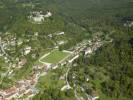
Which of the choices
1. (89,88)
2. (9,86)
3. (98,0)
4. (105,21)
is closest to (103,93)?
(89,88)

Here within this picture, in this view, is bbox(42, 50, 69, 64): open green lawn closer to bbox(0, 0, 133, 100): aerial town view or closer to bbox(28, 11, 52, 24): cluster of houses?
bbox(0, 0, 133, 100): aerial town view

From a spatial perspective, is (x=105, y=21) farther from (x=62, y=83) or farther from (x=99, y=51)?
(x=62, y=83)

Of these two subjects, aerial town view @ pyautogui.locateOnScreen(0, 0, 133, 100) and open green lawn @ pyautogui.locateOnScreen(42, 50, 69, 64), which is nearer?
aerial town view @ pyautogui.locateOnScreen(0, 0, 133, 100)

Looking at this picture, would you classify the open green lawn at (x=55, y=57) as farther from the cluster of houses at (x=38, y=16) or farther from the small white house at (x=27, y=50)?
the cluster of houses at (x=38, y=16)

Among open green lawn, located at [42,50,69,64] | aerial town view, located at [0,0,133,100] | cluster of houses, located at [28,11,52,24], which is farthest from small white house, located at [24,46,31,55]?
cluster of houses, located at [28,11,52,24]

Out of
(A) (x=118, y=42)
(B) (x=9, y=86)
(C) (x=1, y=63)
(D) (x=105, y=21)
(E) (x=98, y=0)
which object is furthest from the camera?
(E) (x=98, y=0)

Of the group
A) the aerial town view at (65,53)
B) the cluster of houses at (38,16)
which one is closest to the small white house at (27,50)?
the aerial town view at (65,53)

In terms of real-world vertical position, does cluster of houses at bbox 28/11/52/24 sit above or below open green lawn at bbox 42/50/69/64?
above

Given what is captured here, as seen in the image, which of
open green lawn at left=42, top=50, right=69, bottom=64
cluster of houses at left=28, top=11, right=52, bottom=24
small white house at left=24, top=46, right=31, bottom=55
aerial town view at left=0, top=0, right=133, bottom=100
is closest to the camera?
aerial town view at left=0, top=0, right=133, bottom=100

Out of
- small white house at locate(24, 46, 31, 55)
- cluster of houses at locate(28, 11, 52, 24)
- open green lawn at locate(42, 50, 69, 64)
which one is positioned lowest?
open green lawn at locate(42, 50, 69, 64)
